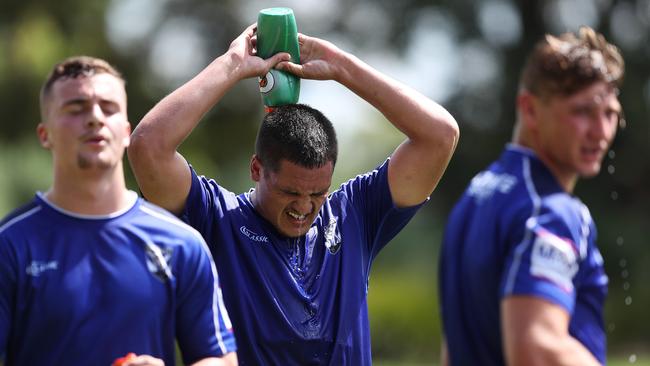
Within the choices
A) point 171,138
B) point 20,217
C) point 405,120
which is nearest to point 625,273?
point 405,120

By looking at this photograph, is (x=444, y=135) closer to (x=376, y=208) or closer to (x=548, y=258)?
(x=376, y=208)

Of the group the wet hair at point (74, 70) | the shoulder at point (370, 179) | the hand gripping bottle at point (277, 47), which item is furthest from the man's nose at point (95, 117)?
the shoulder at point (370, 179)

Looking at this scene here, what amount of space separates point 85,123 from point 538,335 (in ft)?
6.72

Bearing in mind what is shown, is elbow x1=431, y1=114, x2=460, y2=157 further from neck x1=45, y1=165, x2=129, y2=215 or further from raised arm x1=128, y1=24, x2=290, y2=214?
neck x1=45, y1=165, x2=129, y2=215

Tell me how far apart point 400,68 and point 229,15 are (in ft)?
22.5

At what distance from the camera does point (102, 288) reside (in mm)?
5410

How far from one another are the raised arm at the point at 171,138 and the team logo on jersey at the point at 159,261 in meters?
1.11

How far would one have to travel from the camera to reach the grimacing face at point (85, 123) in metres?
5.45

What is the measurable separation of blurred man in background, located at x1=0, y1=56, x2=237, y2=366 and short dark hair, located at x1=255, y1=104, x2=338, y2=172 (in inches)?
45.1

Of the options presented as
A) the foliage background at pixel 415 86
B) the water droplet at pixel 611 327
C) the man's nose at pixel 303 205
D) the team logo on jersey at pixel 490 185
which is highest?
the team logo on jersey at pixel 490 185

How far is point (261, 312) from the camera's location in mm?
6523

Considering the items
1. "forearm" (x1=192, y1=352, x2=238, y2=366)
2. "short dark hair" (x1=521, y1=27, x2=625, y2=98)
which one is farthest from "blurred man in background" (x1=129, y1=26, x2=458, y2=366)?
"short dark hair" (x1=521, y1=27, x2=625, y2=98)

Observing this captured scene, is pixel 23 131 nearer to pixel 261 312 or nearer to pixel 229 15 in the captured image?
pixel 229 15

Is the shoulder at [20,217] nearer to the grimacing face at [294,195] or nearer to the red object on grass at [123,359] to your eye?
the red object on grass at [123,359]
